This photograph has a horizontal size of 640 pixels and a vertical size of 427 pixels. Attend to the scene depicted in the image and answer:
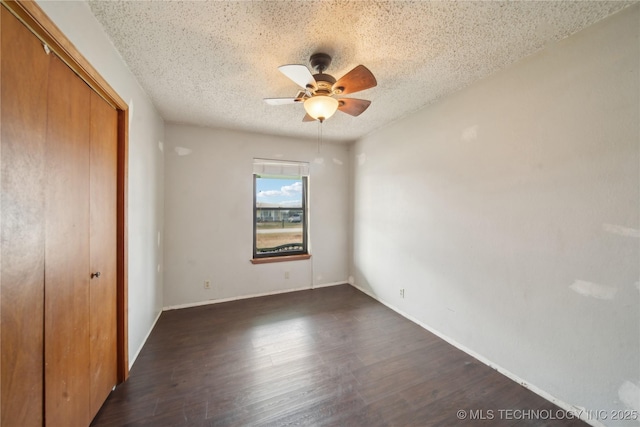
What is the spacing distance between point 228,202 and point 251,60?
80.6 inches

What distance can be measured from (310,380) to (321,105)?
6.95 ft

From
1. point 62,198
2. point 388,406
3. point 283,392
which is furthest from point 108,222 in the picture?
point 388,406

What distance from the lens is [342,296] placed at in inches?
141

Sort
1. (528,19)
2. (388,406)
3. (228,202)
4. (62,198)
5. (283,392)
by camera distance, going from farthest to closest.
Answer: (228,202), (283,392), (388,406), (528,19), (62,198)

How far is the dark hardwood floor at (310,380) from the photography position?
5.03ft

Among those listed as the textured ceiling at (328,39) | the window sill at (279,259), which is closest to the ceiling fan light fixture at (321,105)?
the textured ceiling at (328,39)

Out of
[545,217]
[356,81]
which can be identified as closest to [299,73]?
[356,81]

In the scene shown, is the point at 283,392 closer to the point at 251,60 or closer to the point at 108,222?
the point at 108,222

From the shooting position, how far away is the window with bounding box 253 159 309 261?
3.66m

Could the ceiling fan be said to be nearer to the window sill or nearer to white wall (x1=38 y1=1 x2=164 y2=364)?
white wall (x1=38 y1=1 x2=164 y2=364)

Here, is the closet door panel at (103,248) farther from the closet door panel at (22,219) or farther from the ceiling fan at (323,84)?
the ceiling fan at (323,84)

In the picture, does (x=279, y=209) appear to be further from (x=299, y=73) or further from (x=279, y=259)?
(x=299, y=73)

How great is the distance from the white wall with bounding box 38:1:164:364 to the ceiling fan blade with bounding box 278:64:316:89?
107 centimetres

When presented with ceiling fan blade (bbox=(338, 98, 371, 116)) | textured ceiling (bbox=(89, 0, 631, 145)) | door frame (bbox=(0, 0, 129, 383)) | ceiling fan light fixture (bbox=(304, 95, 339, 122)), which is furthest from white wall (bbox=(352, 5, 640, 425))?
door frame (bbox=(0, 0, 129, 383))
